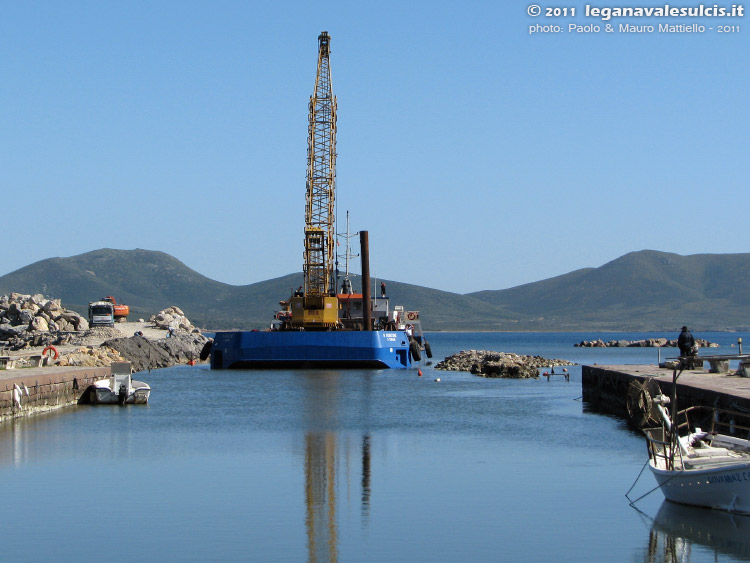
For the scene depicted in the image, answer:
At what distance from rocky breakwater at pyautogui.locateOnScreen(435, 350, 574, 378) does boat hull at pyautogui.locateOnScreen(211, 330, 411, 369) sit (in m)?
6.24

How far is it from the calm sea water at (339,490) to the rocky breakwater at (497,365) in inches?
989

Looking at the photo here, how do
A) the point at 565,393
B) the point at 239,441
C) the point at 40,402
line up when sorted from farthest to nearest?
the point at 565,393, the point at 40,402, the point at 239,441

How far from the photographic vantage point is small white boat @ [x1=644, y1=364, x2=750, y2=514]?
17.8m

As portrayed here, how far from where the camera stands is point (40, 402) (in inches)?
1391

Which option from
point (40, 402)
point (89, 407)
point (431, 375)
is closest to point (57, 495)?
point (40, 402)

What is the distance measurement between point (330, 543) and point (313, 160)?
206ft

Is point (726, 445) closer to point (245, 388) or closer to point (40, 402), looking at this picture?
Answer: point (40, 402)

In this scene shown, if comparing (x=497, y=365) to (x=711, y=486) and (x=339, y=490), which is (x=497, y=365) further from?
(x=711, y=486)

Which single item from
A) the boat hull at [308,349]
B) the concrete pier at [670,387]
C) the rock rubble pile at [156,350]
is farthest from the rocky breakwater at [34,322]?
the concrete pier at [670,387]

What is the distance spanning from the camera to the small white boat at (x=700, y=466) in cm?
1777

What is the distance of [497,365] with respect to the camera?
64.9 m

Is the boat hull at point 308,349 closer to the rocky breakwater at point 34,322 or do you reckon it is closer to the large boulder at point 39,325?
the rocky breakwater at point 34,322

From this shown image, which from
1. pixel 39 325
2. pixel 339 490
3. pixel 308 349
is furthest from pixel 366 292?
pixel 339 490

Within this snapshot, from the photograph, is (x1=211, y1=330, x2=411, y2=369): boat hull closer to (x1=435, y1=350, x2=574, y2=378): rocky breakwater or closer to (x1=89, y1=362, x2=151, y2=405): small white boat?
(x1=435, y1=350, x2=574, y2=378): rocky breakwater
